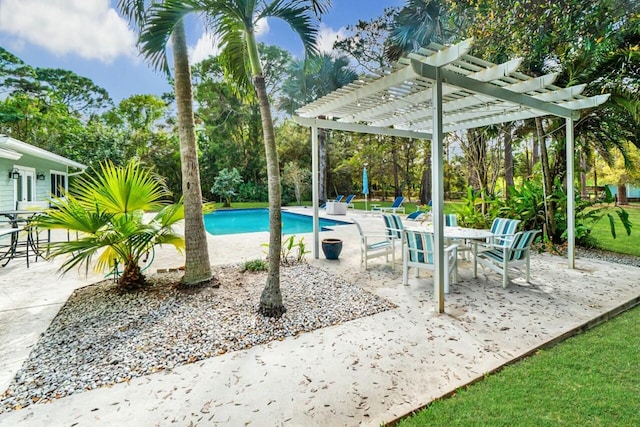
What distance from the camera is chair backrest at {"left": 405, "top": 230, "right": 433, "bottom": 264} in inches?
180

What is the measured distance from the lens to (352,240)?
888cm

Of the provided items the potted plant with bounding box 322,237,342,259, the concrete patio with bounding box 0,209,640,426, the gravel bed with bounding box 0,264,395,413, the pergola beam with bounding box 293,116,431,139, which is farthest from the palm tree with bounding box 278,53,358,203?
the concrete patio with bounding box 0,209,640,426

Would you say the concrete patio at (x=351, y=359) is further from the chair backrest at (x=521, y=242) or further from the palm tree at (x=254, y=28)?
the palm tree at (x=254, y=28)

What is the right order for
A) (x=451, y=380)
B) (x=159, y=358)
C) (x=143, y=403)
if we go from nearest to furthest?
(x=143, y=403)
(x=451, y=380)
(x=159, y=358)

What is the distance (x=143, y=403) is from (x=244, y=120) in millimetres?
24965

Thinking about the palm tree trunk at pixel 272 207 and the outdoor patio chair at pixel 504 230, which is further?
the outdoor patio chair at pixel 504 230

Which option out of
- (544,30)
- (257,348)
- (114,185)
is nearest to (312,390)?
(257,348)

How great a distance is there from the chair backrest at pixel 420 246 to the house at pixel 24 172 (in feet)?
26.6

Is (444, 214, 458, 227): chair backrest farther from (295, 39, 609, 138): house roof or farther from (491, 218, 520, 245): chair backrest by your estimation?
(295, 39, 609, 138): house roof

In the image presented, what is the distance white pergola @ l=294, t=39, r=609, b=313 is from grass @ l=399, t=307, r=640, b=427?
1.32m

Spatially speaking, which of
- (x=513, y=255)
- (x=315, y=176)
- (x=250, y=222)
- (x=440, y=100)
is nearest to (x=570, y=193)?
(x=513, y=255)

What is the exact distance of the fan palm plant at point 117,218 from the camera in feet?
13.3

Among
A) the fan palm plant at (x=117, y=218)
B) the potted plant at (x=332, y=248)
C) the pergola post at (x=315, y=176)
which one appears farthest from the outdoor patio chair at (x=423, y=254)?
the fan palm plant at (x=117, y=218)

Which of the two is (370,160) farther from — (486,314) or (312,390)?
(312,390)
